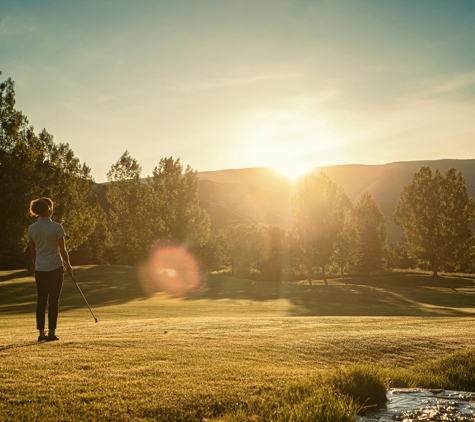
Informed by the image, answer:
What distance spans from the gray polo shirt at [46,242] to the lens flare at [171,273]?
28.6 meters

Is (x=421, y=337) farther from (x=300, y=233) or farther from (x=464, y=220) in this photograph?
(x=464, y=220)

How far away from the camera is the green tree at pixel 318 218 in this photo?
5478 centimetres

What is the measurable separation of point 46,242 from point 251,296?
29228mm

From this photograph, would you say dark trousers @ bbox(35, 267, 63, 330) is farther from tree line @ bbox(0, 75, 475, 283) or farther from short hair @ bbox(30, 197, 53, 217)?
tree line @ bbox(0, 75, 475, 283)

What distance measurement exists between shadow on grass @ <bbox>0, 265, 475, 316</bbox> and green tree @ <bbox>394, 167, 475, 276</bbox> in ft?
23.8

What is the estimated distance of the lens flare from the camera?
4023 cm

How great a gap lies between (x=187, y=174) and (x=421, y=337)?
55947 mm

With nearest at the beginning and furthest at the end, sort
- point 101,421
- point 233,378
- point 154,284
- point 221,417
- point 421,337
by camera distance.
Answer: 1. point 101,421
2. point 221,417
3. point 233,378
4. point 421,337
5. point 154,284

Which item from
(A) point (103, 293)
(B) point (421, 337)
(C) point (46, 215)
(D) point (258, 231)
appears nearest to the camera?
(C) point (46, 215)

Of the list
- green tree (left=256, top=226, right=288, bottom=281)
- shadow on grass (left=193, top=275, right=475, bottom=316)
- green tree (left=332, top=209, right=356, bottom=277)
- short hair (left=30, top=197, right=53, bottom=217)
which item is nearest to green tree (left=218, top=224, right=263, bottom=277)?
green tree (left=256, top=226, right=288, bottom=281)

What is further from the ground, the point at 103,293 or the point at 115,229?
the point at 115,229

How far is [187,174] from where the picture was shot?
64.8 metres

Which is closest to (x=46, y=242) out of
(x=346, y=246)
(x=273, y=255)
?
(x=346, y=246)

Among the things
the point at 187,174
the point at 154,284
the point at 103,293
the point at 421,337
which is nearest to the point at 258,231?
the point at 187,174
